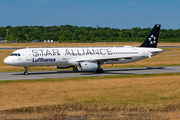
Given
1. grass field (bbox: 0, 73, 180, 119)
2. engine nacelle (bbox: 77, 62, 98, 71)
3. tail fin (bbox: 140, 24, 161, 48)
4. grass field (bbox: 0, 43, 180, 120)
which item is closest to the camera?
grass field (bbox: 0, 43, 180, 120)

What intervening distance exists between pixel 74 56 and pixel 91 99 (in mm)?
20208

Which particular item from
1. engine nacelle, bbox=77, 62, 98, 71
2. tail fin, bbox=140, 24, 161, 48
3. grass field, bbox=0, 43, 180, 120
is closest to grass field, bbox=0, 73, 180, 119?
grass field, bbox=0, 43, 180, 120

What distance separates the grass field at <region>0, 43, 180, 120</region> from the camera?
19.8 metres

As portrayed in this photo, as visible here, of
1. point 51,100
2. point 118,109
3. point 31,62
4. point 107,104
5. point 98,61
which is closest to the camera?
point 118,109

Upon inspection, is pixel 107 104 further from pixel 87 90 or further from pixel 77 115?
pixel 87 90

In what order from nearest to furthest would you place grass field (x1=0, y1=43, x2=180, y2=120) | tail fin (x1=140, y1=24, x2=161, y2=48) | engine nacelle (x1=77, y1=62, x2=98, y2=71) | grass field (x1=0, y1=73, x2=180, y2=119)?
grass field (x1=0, y1=43, x2=180, y2=120) → grass field (x1=0, y1=73, x2=180, y2=119) → engine nacelle (x1=77, y1=62, x2=98, y2=71) → tail fin (x1=140, y1=24, x2=161, y2=48)

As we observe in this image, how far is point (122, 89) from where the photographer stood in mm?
29734

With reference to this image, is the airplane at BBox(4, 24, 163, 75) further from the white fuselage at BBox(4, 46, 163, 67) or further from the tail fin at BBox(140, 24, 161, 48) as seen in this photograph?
the tail fin at BBox(140, 24, 161, 48)

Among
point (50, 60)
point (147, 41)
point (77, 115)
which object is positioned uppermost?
point (147, 41)

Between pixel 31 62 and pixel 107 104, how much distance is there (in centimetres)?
2222

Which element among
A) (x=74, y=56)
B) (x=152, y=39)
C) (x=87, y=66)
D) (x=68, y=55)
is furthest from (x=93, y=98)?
(x=152, y=39)

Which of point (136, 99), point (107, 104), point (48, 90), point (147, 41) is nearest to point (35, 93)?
point (48, 90)

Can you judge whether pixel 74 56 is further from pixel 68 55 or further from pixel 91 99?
pixel 91 99

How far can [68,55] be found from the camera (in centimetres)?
4394
